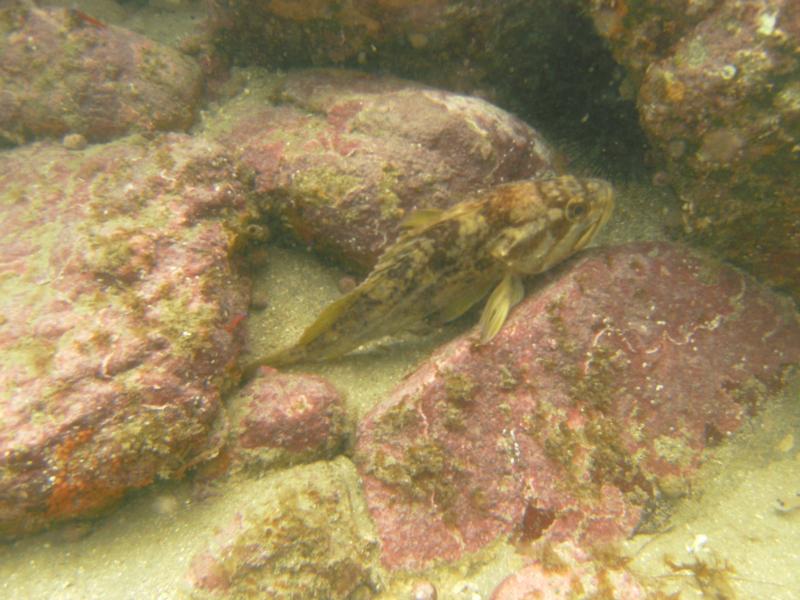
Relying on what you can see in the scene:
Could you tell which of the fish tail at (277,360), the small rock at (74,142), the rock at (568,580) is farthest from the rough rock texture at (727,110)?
the small rock at (74,142)

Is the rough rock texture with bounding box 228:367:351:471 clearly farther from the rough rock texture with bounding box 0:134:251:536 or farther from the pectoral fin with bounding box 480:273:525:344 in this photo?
the pectoral fin with bounding box 480:273:525:344

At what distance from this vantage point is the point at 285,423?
128 inches

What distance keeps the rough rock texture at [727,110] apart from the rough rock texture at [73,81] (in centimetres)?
418

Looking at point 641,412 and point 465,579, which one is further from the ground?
point 641,412

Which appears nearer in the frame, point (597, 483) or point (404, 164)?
point (597, 483)

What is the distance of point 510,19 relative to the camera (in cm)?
425

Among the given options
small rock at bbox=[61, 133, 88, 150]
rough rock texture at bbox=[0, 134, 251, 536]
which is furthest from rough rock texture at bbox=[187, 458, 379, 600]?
small rock at bbox=[61, 133, 88, 150]

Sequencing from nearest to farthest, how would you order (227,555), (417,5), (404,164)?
(227,555)
(404,164)
(417,5)

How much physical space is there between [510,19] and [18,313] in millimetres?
4483

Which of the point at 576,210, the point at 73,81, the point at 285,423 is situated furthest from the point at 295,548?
the point at 73,81

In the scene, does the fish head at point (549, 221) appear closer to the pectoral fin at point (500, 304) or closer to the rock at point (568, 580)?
the pectoral fin at point (500, 304)

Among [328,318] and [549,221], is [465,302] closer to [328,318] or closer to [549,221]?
[549,221]

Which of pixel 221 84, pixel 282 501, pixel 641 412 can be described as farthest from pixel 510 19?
pixel 282 501

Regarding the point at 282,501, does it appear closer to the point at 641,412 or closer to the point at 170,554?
the point at 170,554
